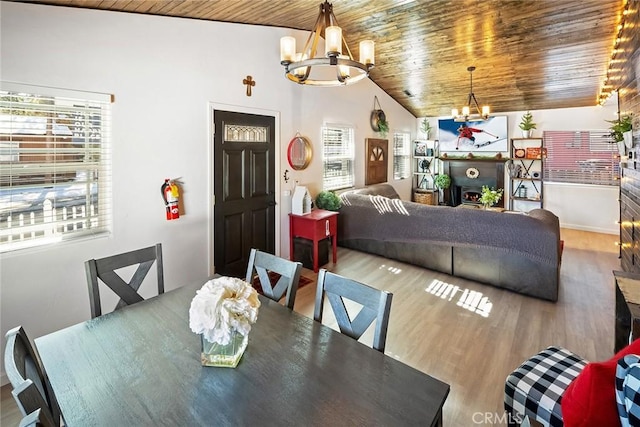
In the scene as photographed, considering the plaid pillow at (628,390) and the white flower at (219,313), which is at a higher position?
the white flower at (219,313)

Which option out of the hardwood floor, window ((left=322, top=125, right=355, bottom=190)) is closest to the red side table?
the hardwood floor

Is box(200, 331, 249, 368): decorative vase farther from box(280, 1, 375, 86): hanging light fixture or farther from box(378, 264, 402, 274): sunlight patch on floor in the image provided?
box(378, 264, 402, 274): sunlight patch on floor

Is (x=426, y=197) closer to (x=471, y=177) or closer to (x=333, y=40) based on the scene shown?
(x=471, y=177)

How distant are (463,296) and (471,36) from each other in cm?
362

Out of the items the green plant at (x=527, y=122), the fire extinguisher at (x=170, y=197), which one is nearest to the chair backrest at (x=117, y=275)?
the fire extinguisher at (x=170, y=197)

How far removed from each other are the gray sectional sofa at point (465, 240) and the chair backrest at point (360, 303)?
289 centimetres

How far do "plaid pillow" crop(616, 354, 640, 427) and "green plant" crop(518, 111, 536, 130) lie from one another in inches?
293

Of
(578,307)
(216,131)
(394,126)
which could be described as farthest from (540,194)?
(216,131)

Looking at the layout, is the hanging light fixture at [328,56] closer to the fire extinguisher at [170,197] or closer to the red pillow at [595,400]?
the fire extinguisher at [170,197]

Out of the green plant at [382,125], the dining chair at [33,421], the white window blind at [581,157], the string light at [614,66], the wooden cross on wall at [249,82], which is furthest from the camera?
the green plant at [382,125]

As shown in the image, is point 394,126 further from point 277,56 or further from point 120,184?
point 120,184

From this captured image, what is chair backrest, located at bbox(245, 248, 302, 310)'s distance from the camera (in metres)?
1.91

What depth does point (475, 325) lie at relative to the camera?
3119 millimetres

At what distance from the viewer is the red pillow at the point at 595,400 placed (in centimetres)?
104
